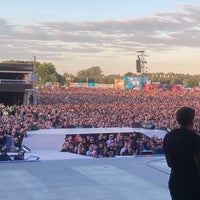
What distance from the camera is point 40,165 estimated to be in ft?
37.0

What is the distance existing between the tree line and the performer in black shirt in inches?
3629

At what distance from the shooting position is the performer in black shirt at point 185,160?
9.70 ft

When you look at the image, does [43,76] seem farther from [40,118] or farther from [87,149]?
[87,149]

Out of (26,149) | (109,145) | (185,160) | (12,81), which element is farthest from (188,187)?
(12,81)

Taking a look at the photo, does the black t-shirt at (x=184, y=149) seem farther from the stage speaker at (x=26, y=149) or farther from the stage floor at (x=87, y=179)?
the stage speaker at (x=26, y=149)

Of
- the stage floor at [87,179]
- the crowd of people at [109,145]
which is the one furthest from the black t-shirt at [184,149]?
the crowd of people at [109,145]

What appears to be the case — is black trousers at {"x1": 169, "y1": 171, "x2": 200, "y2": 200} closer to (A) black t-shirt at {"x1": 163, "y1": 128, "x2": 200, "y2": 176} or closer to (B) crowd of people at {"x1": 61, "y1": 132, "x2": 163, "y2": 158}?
(A) black t-shirt at {"x1": 163, "y1": 128, "x2": 200, "y2": 176}

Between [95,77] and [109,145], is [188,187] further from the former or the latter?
[95,77]

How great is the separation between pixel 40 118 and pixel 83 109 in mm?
6406

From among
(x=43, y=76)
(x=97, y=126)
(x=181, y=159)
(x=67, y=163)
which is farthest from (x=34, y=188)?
(x=43, y=76)

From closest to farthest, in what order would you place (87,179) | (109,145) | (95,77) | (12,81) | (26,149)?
1. (87,179)
2. (109,145)
3. (26,149)
4. (12,81)
5. (95,77)

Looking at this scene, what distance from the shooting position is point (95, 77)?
155750 mm

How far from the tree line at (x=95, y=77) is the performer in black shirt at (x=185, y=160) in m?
92.2

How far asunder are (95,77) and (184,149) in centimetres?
15304
